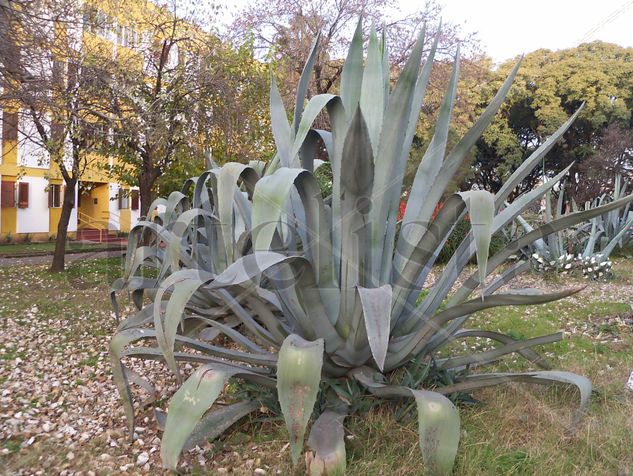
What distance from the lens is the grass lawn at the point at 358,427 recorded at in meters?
2.12

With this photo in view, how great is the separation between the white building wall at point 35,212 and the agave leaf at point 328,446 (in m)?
19.6

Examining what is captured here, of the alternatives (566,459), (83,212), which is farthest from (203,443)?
(83,212)

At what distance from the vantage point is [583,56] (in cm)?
2398

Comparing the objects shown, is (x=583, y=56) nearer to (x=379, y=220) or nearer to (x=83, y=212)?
(x=83, y=212)

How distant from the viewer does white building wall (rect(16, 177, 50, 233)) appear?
19047 millimetres

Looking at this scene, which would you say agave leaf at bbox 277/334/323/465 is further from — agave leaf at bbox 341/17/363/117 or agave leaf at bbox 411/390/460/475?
agave leaf at bbox 341/17/363/117

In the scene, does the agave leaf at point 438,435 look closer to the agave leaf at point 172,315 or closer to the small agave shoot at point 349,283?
the small agave shoot at point 349,283

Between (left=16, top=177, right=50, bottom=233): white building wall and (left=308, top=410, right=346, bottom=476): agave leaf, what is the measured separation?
1963 cm

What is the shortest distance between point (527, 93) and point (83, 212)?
21.5m

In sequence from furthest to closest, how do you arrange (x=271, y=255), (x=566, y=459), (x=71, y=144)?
(x=71, y=144)
(x=566, y=459)
(x=271, y=255)

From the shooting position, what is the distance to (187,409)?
196cm

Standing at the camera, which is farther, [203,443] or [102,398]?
[102,398]

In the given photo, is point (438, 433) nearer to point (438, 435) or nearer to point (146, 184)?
point (438, 435)

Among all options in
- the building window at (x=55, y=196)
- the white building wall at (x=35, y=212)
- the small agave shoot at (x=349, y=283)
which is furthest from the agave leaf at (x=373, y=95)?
the building window at (x=55, y=196)
